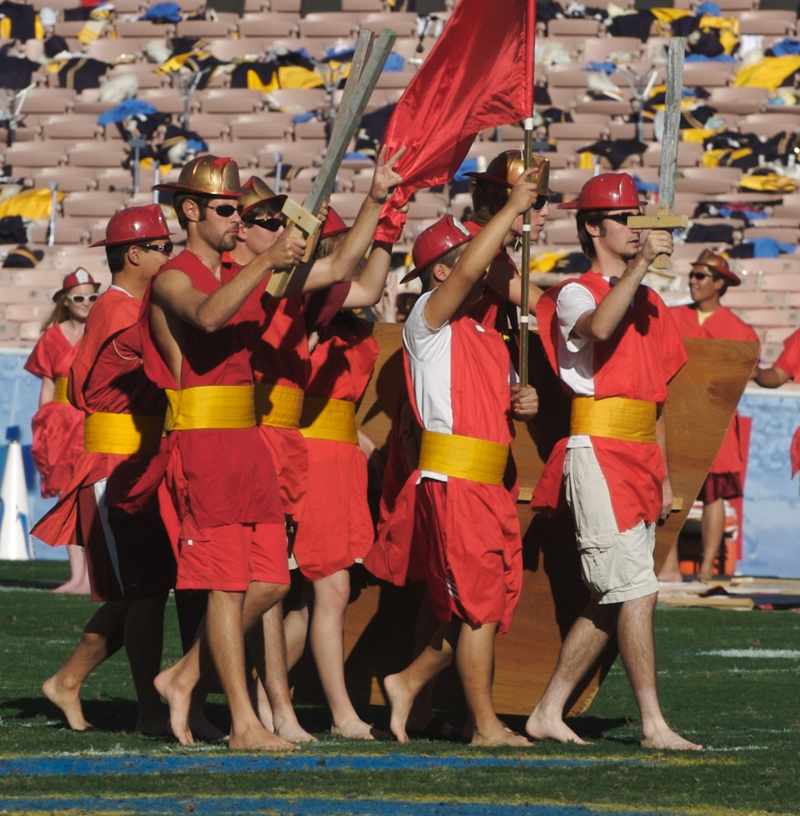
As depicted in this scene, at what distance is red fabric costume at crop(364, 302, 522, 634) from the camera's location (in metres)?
4.97

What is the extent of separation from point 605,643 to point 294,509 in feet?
3.66

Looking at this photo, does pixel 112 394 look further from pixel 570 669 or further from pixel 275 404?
pixel 570 669

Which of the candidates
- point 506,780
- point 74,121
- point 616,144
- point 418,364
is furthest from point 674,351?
point 74,121

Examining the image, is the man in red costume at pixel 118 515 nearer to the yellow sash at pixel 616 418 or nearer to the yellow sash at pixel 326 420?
the yellow sash at pixel 326 420

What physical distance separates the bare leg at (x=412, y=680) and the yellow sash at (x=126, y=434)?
3.91ft

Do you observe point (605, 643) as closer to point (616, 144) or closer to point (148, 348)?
point (148, 348)

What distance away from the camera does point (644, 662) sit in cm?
507

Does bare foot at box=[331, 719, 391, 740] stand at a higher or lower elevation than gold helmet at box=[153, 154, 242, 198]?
lower

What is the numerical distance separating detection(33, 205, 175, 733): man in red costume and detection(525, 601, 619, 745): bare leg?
1283 mm

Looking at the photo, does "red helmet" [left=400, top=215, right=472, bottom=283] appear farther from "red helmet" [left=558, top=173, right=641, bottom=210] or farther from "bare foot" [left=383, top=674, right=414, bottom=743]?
"bare foot" [left=383, top=674, right=414, bottom=743]

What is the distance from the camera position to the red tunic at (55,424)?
32.7 feet

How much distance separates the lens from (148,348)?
16.3 feet

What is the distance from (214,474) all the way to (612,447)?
1.30 meters

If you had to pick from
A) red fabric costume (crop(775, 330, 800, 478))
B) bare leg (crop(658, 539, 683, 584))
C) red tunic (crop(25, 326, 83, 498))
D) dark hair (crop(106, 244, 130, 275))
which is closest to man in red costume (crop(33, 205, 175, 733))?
dark hair (crop(106, 244, 130, 275))
